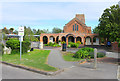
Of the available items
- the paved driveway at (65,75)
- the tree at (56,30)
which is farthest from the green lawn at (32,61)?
the tree at (56,30)

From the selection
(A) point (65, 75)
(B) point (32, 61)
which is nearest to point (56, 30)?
(B) point (32, 61)

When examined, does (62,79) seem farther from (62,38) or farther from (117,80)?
(62,38)

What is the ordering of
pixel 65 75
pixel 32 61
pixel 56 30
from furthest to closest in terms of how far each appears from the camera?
pixel 56 30 → pixel 32 61 → pixel 65 75

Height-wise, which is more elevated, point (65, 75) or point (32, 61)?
point (32, 61)

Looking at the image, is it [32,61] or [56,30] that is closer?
[32,61]

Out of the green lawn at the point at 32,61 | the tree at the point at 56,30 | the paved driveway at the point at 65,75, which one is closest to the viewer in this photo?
the paved driveway at the point at 65,75

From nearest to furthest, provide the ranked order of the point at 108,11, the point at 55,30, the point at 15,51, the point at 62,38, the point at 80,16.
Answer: the point at 15,51, the point at 108,11, the point at 62,38, the point at 80,16, the point at 55,30

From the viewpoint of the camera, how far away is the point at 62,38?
1828 inches

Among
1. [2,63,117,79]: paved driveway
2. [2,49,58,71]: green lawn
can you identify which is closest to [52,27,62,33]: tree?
[2,49,58,71]: green lawn

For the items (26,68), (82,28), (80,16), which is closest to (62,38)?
(82,28)

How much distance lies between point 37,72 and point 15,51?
9.27 metres

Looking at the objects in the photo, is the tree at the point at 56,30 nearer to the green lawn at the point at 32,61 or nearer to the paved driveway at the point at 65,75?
the green lawn at the point at 32,61

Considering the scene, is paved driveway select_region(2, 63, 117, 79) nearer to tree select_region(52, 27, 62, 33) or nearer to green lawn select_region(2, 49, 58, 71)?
green lawn select_region(2, 49, 58, 71)

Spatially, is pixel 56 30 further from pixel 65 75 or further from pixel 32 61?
pixel 65 75
